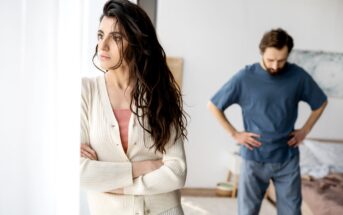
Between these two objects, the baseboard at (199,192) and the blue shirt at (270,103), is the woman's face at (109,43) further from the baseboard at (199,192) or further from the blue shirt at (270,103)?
the baseboard at (199,192)

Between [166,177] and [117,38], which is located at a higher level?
[117,38]

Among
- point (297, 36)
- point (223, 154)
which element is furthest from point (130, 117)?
point (297, 36)

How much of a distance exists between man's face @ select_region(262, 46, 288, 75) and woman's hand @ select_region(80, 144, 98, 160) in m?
1.11

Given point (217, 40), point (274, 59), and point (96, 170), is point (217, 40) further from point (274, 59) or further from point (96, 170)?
point (96, 170)

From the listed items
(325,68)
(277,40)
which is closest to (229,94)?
(277,40)

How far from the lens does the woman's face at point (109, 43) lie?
731mm

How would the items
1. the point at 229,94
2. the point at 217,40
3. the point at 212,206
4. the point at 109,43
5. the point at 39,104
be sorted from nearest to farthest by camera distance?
the point at 39,104 < the point at 109,43 < the point at 229,94 < the point at 212,206 < the point at 217,40

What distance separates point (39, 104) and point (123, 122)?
0.40 metres

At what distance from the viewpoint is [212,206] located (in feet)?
9.16

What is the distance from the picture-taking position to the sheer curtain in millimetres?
408

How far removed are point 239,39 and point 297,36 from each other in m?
0.56

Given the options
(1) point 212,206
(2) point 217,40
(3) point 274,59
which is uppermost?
(2) point 217,40

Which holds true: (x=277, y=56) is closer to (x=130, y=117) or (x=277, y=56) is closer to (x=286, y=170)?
(x=286, y=170)

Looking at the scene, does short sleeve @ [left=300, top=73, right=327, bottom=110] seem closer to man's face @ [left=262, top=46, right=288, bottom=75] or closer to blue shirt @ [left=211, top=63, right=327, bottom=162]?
blue shirt @ [left=211, top=63, right=327, bottom=162]
